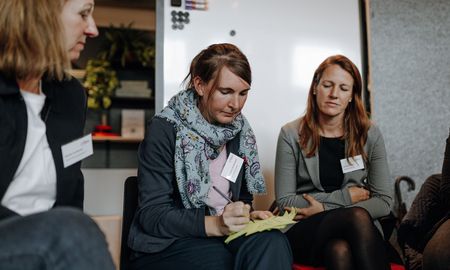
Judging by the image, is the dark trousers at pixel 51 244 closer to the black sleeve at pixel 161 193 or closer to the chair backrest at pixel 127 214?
the black sleeve at pixel 161 193

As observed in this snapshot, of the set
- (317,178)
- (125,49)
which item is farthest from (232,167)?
(125,49)

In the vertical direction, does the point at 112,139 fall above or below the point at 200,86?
below

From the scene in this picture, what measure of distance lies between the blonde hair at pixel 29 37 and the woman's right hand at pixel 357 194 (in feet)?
3.41

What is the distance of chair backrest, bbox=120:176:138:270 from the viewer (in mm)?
1208

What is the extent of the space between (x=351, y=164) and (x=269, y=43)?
0.89 meters

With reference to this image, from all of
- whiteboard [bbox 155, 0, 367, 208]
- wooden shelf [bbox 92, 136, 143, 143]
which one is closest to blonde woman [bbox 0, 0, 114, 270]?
whiteboard [bbox 155, 0, 367, 208]

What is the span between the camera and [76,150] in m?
1.02

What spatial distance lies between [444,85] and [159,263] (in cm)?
192

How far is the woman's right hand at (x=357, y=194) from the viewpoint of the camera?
4.94ft

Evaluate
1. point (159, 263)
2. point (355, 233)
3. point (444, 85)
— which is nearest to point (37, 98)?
point (159, 263)

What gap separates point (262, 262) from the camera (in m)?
1.01

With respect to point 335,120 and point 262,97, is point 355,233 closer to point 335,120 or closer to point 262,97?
point 335,120

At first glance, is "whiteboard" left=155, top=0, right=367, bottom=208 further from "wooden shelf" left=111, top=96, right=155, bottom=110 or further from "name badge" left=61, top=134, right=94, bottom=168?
"wooden shelf" left=111, top=96, right=155, bottom=110

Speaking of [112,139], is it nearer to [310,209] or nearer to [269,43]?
[269,43]
